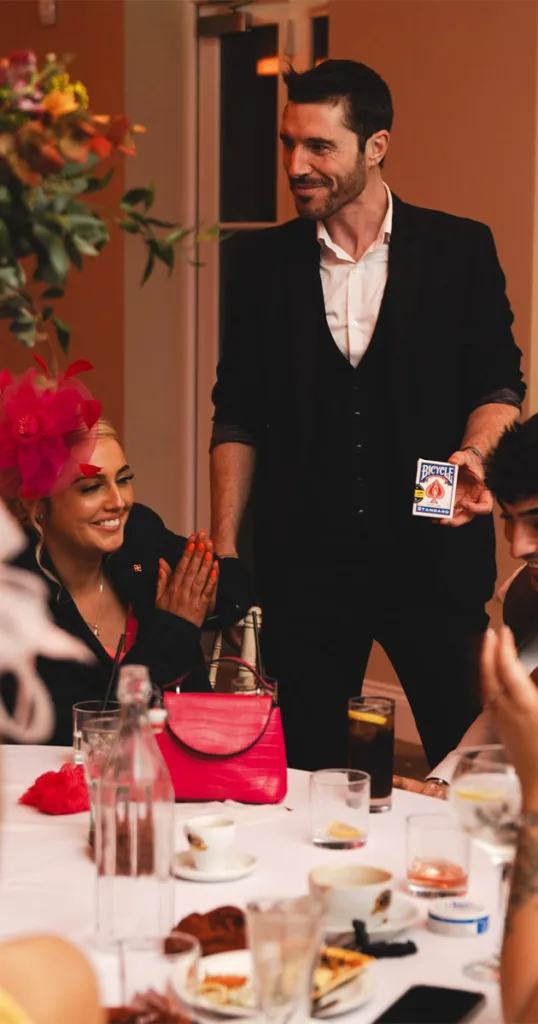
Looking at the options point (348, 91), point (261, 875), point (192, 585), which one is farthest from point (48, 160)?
point (348, 91)

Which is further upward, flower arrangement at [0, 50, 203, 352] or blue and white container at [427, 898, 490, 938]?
flower arrangement at [0, 50, 203, 352]

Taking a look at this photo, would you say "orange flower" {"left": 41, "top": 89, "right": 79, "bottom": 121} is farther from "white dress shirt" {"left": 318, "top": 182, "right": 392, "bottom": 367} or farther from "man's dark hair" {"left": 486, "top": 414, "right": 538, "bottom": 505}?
"white dress shirt" {"left": 318, "top": 182, "right": 392, "bottom": 367}

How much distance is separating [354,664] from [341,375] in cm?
63

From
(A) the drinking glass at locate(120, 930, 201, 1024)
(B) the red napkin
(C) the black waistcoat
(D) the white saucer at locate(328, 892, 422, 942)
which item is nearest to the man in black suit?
(C) the black waistcoat

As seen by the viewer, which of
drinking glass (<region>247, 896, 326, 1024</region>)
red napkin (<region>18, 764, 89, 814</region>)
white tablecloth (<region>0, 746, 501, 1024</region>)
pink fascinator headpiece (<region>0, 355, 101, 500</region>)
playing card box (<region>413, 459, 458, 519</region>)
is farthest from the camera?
playing card box (<region>413, 459, 458, 519</region>)

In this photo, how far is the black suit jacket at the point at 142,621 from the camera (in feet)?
7.88

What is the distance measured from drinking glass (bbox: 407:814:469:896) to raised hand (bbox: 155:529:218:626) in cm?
115

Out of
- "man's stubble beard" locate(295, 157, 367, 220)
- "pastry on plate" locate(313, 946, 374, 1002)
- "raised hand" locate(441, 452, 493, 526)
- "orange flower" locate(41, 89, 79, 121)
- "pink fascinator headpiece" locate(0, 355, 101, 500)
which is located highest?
"man's stubble beard" locate(295, 157, 367, 220)

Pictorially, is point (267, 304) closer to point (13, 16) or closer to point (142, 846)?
point (142, 846)

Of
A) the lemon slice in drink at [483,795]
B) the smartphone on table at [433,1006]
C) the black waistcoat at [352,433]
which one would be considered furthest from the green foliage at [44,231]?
the black waistcoat at [352,433]

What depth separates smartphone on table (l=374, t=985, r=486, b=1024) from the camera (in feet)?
3.61

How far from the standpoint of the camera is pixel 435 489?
2.54 m

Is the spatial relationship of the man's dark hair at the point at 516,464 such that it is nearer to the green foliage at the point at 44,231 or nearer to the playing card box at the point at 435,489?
the playing card box at the point at 435,489

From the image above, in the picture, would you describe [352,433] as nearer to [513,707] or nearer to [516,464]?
[516,464]
